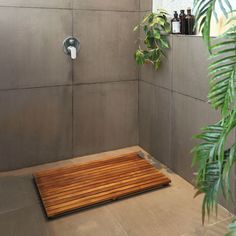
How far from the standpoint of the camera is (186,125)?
2.27m

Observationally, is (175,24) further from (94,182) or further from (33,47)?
(94,182)

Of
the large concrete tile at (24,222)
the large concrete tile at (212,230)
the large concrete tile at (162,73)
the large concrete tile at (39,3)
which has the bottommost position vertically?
the large concrete tile at (24,222)

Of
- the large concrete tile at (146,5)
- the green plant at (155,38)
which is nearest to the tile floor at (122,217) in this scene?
the green plant at (155,38)

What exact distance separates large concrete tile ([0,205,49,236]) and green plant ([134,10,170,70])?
145cm

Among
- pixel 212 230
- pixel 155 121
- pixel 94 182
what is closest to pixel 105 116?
A: pixel 155 121

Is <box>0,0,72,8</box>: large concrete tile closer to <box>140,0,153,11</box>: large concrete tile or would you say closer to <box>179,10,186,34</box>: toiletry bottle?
<box>140,0,153,11</box>: large concrete tile

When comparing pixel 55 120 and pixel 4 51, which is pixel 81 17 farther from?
pixel 55 120

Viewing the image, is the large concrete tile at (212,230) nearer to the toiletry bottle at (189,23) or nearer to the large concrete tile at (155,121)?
the large concrete tile at (155,121)

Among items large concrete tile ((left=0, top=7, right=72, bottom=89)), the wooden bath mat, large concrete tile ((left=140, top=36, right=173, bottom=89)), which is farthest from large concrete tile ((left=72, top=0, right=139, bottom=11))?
the wooden bath mat

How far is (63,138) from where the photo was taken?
269 cm

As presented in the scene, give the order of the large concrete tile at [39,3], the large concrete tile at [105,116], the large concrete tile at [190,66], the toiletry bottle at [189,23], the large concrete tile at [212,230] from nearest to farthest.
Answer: the large concrete tile at [212,230] → the large concrete tile at [190,66] → the toiletry bottle at [189,23] → the large concrete tile at [39,3] → the large concrete tile at [105,116]

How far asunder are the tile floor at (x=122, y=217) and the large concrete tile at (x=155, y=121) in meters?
0.43

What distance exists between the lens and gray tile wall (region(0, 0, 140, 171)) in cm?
239

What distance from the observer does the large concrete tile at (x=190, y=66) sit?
6.60 feet
